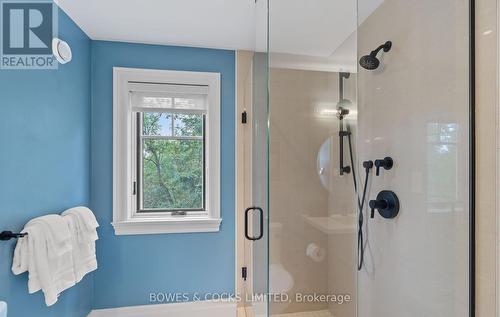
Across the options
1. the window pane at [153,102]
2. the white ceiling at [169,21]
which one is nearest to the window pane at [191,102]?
the window pane at [153,102]

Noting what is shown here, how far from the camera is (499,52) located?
2.66 ft

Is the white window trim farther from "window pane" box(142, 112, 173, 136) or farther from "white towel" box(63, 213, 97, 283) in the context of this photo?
"white towel" box(63, 213, 97, 283)

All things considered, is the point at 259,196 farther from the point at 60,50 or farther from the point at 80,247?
the point at 60,50

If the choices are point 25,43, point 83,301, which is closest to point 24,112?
point 25,43

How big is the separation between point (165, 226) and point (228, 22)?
1622 millimetres

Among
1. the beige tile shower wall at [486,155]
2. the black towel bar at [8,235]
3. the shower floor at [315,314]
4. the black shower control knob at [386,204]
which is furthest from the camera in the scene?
the shower floor at [315,314]

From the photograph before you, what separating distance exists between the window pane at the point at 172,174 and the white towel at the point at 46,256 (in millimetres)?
824

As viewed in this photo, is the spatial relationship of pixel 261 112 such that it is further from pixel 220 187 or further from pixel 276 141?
pixel 220 187

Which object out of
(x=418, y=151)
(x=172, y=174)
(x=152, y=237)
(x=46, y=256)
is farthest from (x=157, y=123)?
(x=418, y=151)

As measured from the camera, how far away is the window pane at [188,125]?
235cm

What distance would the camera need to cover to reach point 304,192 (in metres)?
1.56

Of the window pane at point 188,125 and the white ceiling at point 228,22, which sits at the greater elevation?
the white ceiling at point 228,22

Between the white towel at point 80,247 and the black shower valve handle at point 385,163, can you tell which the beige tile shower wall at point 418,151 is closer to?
the black shower valve handle at point 385,163

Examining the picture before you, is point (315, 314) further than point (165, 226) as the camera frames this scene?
No
